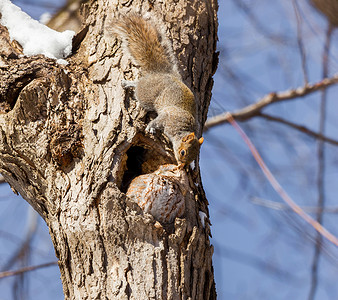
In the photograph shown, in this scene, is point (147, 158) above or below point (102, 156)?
above

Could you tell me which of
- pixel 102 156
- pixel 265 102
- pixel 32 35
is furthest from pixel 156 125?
pixel 265 102

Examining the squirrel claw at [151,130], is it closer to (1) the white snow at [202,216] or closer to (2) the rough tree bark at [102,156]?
(2) the rough tree bark at [102,156]

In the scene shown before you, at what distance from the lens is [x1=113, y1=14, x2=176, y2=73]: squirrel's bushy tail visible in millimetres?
2041

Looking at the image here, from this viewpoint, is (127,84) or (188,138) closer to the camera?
(127,84)

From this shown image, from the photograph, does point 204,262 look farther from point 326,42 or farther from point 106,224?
point 326,42

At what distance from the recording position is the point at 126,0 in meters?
2.13

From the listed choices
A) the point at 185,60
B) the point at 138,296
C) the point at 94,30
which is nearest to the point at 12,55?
the point at 94,30

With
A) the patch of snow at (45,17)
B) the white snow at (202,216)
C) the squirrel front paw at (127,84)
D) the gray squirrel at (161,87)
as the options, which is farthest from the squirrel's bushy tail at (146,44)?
the white snow at (202,216)

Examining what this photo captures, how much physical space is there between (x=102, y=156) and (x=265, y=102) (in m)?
1.72

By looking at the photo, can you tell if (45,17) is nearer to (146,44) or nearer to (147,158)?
(146,44)

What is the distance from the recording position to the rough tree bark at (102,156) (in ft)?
4.94

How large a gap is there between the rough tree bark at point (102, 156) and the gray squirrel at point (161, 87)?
5cm

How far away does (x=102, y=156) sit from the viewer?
1.65m

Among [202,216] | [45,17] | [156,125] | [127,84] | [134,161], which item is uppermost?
[45,17]
